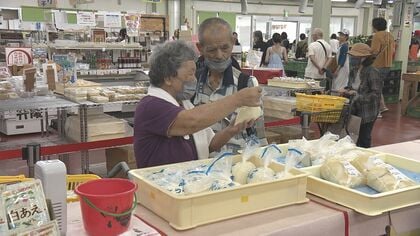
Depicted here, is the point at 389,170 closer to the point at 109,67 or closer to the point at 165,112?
the point at 165,112

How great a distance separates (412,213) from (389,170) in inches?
8.1

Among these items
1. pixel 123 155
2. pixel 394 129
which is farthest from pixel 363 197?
pixel 394 129

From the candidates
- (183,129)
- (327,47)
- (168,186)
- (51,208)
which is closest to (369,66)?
(327,47)

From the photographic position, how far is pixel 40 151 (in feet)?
12.8

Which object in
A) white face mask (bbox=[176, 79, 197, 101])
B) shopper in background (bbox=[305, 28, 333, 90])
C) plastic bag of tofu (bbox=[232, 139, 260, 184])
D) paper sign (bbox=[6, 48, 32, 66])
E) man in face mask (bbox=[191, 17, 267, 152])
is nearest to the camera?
plastic bag of tofu (bbox=[232, 139, 260, 184])

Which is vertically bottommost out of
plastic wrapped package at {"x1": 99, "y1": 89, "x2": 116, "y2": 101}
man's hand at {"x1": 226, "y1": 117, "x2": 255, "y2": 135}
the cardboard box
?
the cardboard box

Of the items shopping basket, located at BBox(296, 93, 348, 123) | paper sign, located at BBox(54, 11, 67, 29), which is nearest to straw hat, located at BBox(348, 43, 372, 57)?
shopping basket, located at BBox(296, 93, 348, 123)

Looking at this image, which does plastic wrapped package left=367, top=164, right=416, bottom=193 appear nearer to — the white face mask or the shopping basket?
the white face mask

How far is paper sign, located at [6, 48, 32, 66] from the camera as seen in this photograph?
19.9 ft

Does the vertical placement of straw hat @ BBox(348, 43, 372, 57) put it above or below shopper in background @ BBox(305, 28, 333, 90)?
above

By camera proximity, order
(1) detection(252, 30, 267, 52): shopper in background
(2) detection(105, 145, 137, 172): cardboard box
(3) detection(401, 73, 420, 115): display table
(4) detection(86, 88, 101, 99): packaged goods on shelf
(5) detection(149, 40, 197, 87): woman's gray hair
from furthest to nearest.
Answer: (1) detection(252, 30, 267, 52): shopper in background
(3) detection(401, 73, 420, 115): display table
(2) detection(105, 145, 137, 172): cardboard box
(4) detection(86, 88, 101, 99): packaged goods on shelf
(5) detection(149, 40, 197, 87): woman's gray hair

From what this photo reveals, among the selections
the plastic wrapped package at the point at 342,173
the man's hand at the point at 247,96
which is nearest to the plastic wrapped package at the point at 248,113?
the man's hand at the point at 247,96

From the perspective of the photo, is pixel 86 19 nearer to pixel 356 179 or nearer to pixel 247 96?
pixel 247 96

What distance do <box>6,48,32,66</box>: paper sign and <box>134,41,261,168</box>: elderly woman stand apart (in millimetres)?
4438
